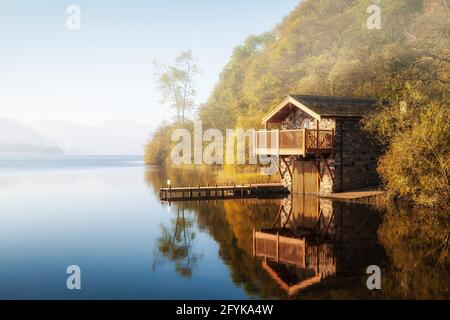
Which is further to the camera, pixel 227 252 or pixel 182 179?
pixel 182 179

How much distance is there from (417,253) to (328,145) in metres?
15.2

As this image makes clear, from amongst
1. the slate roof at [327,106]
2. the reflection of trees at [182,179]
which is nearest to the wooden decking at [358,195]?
the slate roof at [327,106]

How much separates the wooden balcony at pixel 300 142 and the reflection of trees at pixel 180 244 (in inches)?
376

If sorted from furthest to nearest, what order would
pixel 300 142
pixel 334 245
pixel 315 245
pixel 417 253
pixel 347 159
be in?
pixel 347 159, pixel 300 142, pixel 315 245, pixel 334 245, pixel 417 253

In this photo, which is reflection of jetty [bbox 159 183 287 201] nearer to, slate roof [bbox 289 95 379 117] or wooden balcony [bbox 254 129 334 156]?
wooden balcony [bbox 254 129 334 156]

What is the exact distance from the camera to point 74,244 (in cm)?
1959

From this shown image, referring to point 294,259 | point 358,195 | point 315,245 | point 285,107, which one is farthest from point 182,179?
point 294,259

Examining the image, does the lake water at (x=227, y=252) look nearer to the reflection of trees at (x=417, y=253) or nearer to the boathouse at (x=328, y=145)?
the reflection of trees at (x=417, y=253)

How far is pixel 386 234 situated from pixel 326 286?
7.57 meters

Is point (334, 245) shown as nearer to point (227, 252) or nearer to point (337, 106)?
point (227, 252)

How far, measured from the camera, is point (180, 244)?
741 inches

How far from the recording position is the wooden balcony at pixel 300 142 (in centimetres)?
3055
